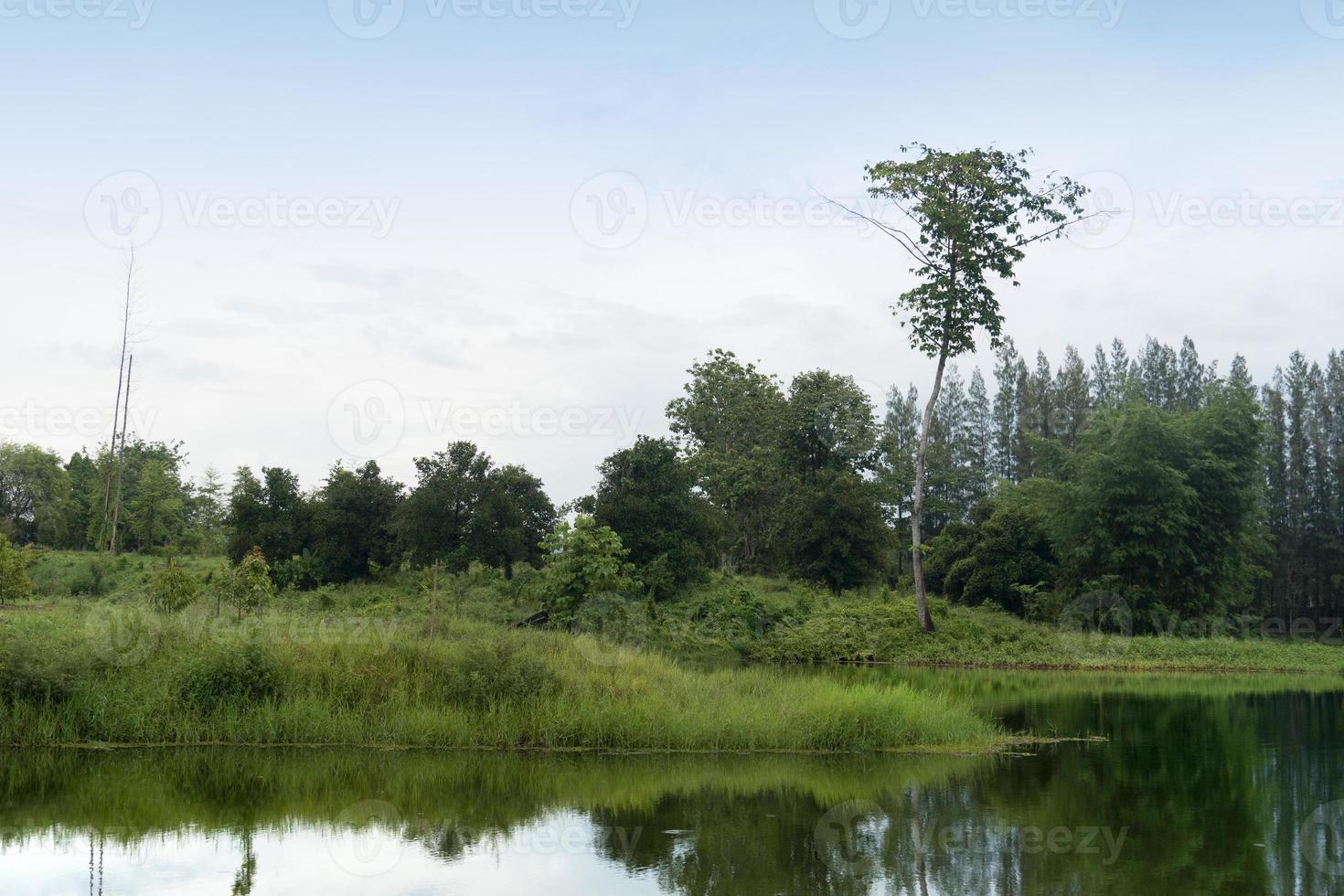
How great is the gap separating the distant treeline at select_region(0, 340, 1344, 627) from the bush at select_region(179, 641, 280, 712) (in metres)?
23.9

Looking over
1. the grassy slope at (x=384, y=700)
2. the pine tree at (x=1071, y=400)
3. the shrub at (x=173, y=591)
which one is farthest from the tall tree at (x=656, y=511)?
the pine tree at (x=1071, y=400)

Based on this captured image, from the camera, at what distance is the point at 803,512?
47.8 m

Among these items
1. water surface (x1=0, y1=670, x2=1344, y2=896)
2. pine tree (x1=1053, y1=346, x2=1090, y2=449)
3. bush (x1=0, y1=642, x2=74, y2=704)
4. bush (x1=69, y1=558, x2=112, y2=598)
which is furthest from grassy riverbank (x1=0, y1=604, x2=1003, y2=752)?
pine tree (x1=1053, y1=346, x2=1090, y2=449)

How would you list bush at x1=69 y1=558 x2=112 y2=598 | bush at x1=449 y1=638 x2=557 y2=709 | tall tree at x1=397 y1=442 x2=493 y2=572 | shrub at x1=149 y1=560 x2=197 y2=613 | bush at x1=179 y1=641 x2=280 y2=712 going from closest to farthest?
bush at x1=179 y1=641 x2=280 y2=712 → bush at x1=449 y1=638 x2=557 y2=709 → shrub at x1=149 y1=560 x2=197 y2=613 → bush at x1=69 y1=558 x2=112 y2=598 → tall tree at x1=397 y1=442 x2=493 y2=572

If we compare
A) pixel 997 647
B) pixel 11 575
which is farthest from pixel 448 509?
pixel 997 647

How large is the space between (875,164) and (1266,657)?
2167 cm

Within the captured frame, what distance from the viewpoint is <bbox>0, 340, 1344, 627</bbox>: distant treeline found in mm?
42125

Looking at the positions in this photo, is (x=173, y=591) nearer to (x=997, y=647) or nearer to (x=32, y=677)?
(x=32, y=677)

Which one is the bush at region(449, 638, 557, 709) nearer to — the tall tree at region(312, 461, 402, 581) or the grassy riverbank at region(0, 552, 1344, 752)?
the grassy riverbank at region(0, 552, 1344, 752)

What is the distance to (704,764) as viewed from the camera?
1566 centimetres

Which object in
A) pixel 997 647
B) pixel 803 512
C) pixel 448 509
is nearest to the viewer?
pixel 997 647

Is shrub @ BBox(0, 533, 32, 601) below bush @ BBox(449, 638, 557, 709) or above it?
above

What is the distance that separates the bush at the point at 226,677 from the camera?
16.6 metres

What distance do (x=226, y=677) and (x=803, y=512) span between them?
110ft
